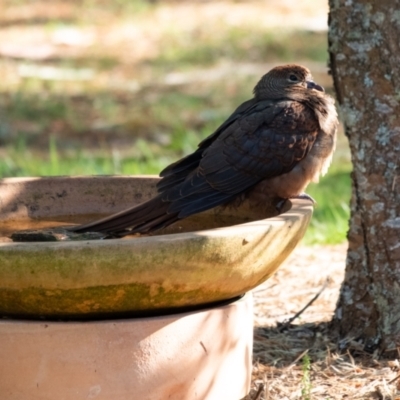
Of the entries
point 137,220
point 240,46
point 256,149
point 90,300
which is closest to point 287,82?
point 256,149

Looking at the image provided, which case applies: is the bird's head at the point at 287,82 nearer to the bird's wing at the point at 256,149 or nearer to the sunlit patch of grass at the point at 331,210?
the bird's wing at the point at 256,149

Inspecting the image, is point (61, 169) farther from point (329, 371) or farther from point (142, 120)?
point (329, 371)

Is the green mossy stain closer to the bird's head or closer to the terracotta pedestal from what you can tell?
the terracotta pedestal

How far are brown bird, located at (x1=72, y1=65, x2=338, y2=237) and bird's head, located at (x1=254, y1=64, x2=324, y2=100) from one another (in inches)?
8.1

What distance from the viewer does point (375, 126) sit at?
397 centimetres

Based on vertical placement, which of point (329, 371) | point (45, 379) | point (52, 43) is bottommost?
point (329, 371)

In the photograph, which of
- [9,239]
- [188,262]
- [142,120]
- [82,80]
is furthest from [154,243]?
[82,80]

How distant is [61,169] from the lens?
7.22 metres

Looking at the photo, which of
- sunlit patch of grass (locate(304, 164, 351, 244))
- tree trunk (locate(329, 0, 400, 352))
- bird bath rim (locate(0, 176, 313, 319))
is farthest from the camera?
sunlit patch of grass (locate(304, 164, 351, 244))

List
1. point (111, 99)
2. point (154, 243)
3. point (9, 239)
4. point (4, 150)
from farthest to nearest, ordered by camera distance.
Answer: point (111, 99), point (4, 150), point (9, 239), point (154, 243)

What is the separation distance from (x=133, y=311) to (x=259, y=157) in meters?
1.40

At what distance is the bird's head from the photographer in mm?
4695

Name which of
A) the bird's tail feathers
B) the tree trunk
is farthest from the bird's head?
the bird's tail feathers

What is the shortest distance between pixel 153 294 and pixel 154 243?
0.23 meters
